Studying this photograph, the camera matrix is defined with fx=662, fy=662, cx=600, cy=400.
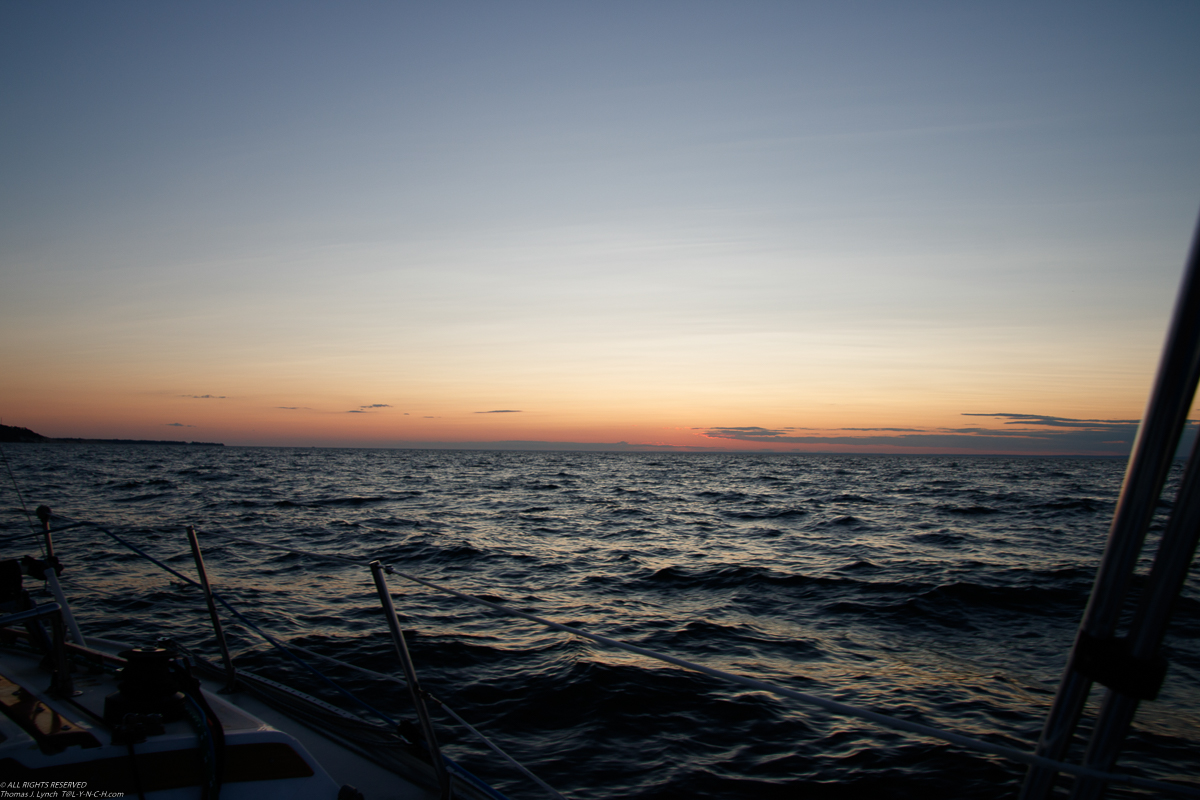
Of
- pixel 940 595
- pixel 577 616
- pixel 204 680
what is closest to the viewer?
pixel 204 680

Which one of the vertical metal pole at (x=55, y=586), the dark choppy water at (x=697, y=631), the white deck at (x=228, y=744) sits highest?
the vertical metal pole at (x=55, y=586)

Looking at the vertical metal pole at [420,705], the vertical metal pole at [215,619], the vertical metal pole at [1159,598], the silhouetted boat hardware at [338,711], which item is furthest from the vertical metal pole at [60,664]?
the vertical metal pole at [1159,598]

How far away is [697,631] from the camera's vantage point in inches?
346

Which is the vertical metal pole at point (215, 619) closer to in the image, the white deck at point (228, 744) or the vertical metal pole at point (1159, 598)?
the white deck at point (228, 744)

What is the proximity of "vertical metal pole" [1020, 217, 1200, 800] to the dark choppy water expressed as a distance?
435cm

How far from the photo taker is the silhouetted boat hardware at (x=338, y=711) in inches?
46.7

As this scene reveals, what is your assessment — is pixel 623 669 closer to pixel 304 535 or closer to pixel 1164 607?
pixel 1164 607

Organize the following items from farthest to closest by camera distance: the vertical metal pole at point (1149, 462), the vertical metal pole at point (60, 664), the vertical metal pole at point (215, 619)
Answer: the vertical metal pole at point (215, 619), the vertical metal pole at point (60, 664), the vertical metal pole at point (1149, 462)

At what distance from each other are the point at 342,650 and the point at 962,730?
6465 millimetres

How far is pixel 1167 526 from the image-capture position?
3.91 feet

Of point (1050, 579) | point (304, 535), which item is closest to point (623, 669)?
point (1050, 579)

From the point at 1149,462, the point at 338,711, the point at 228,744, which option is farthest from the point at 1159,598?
the point at 338,711

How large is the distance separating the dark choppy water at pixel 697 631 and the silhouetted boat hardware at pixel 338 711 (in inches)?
75.6

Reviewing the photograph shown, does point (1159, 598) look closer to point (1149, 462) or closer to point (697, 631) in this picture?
point (1149, 462)
